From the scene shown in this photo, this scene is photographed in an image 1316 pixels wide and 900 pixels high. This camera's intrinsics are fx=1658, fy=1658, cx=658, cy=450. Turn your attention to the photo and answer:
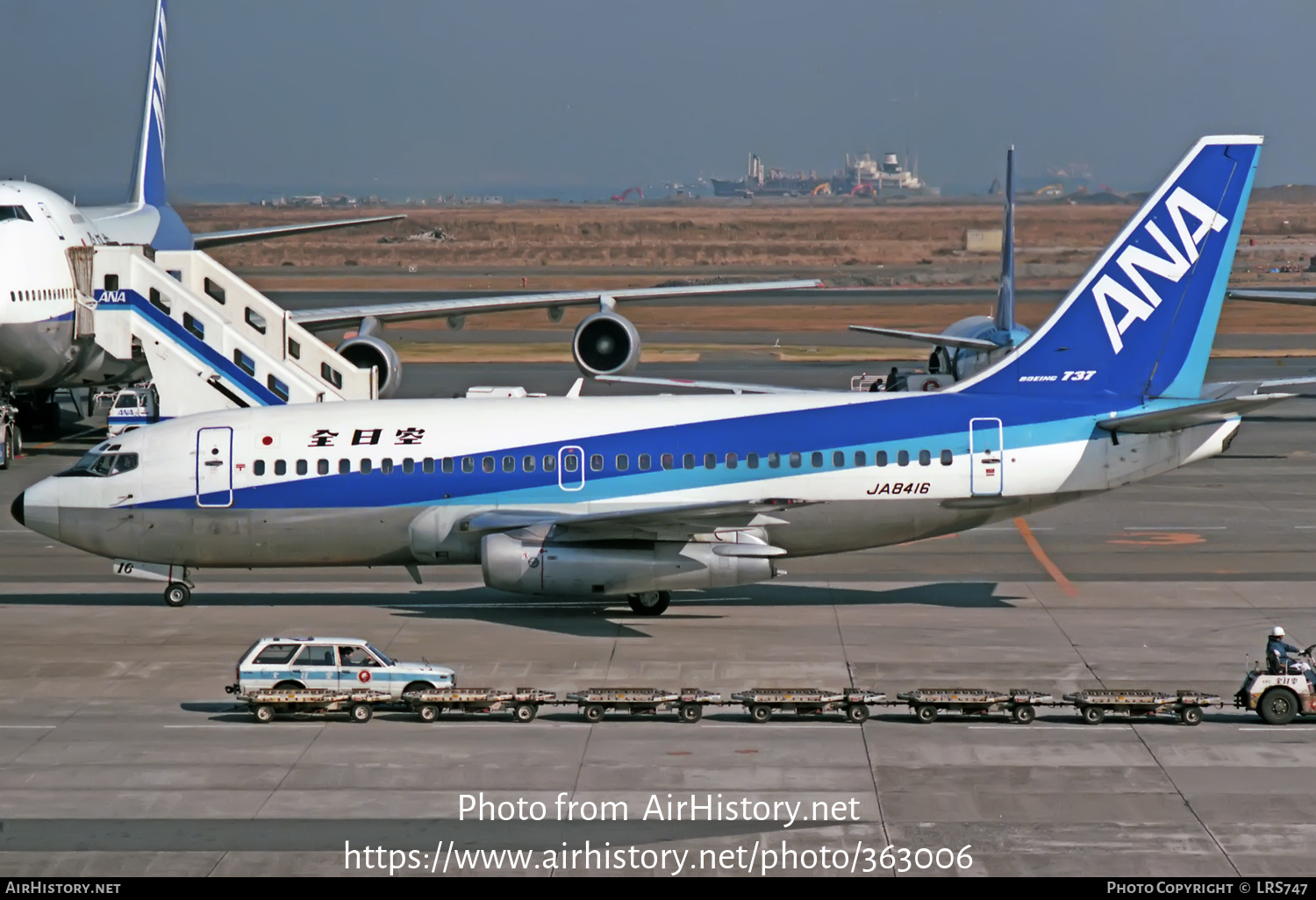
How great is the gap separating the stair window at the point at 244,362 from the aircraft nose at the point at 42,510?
33.7 feet

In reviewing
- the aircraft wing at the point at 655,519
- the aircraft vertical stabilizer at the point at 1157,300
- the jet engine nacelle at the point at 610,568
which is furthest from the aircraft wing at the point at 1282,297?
the jet engine nacelle at the point at 610,568

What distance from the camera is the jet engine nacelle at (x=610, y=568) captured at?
2867cm

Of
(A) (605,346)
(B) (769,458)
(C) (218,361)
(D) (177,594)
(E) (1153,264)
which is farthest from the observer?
(A) (605,346)

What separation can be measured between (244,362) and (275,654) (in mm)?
18850

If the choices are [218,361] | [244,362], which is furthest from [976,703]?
[244,362]

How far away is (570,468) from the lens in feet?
98.8

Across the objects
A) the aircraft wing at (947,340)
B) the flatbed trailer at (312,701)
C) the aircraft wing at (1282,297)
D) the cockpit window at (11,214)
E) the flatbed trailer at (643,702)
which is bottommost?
the flatbed trailer at (312,701)

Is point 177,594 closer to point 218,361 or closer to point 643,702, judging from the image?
point 218,361

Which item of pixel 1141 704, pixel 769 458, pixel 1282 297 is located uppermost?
pixel 1282 297

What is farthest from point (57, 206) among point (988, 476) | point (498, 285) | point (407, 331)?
point (498, 285)

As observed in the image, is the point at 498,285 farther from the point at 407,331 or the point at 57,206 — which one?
the point at 57,206

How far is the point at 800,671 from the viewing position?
A: 25797mm

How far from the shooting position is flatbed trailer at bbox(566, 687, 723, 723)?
74.9ft

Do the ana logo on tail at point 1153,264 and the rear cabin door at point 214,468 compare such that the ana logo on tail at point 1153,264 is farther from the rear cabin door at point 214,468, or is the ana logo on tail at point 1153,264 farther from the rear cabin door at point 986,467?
the rear cabin door at point 214,468
